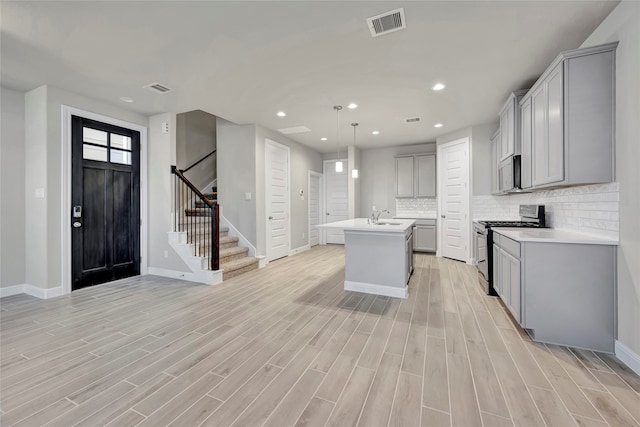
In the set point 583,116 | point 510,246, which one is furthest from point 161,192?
point 583,116

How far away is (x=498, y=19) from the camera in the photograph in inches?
91.7

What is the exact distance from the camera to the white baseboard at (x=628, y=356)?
1.93 meters

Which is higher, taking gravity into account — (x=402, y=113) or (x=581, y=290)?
(x=402, y=113)

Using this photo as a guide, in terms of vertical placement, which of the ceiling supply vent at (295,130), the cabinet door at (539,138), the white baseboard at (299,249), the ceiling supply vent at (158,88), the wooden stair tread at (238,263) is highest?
the ceiling supply vent at (295,130)

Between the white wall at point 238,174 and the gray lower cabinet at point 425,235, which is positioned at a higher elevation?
the white wall at point 238,174

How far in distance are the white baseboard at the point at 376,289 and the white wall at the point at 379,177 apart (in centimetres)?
401

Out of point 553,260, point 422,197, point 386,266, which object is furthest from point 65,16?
point 422,197

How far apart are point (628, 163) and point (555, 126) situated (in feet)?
2.18

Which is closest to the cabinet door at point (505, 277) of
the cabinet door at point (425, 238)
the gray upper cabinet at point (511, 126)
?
the gray upper cabinet at point (511, 126)

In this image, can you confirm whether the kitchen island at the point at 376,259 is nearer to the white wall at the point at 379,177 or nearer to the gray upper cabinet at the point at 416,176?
the gray upper cabinet at the point at 416,176

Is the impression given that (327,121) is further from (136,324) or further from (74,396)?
(74,396)

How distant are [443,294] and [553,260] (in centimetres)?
153

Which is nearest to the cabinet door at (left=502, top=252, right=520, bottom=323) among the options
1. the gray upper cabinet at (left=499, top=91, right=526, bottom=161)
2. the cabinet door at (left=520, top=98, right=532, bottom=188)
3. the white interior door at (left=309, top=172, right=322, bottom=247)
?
the cabinet door at (left=520, top=98, right=532, bottom=188)

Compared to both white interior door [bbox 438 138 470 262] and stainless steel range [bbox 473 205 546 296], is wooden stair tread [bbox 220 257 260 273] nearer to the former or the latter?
stainless steel range [bbox 473 205 546 296]
